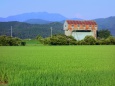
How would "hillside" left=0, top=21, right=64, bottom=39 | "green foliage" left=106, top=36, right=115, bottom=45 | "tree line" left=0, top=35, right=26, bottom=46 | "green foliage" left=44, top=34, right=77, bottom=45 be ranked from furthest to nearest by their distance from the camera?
"hillside" left=0, top=21, right=64, bottom=39 < "green foliage" left=106, top=36, right=115, bottom=45 < "green foliage" left=44, top=34, right=77, bottom=45 < "tree line" left=0, top=35, right=26, bottom=46

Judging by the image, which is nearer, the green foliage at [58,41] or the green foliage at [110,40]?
the green foliage at [58,41]

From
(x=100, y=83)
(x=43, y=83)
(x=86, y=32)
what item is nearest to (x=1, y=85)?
(x=43, y=83)

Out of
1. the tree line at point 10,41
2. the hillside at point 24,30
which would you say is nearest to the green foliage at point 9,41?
the tree line at point 10,41

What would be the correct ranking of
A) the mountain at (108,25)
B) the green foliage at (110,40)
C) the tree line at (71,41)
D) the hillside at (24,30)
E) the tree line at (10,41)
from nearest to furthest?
the tree line at (10,41) < the tree line at (71,41) < the green foliage at (110,40) < the hillside at (24,30) < the mountain at (108,25)

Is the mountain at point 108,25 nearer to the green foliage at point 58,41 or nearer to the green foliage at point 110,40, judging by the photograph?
the green foliage at point 110,40

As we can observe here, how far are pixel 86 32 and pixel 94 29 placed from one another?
1926 millimetres

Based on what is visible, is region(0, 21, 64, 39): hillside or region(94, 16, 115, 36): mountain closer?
region(0, 21, 64, 39): hillside

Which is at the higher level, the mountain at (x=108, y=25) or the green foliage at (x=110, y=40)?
the mountain at (x=108, y=25)

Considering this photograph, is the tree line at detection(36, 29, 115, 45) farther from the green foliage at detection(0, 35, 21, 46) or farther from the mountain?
the mountain

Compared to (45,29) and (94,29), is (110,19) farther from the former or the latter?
(94,29)

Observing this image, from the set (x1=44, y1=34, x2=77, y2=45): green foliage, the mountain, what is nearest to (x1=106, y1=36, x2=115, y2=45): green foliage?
(x1=44, y1=34, x2=77, y2=45): green foliage

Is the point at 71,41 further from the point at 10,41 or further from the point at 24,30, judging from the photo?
the point at 24,30

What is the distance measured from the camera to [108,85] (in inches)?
208

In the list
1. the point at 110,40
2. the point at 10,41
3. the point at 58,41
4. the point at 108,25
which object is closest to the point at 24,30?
the point at 58,41
